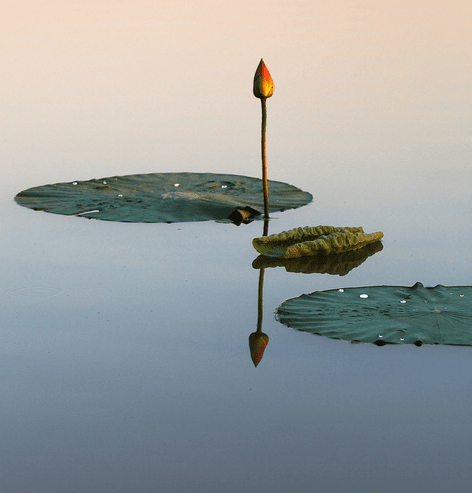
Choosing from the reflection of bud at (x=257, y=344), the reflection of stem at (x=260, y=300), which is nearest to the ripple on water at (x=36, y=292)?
the reflection of stem at (x=260, y=300)

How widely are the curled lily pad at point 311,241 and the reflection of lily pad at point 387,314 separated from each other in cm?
71

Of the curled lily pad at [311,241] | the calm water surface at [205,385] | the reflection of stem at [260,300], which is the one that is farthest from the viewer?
the curled lily pad at [311,241]

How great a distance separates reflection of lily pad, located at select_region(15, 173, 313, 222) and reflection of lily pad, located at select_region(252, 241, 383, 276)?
29.5 inches

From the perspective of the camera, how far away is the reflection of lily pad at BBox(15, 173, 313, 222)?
443 centimetres

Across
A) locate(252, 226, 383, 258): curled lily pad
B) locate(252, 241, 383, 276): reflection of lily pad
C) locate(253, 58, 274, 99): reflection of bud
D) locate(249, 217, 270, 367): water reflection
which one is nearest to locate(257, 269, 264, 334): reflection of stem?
locate(249, 217, 270, 367): water reflection

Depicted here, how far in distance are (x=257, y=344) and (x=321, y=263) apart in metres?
1.01

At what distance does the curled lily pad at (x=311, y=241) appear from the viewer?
3777 mm

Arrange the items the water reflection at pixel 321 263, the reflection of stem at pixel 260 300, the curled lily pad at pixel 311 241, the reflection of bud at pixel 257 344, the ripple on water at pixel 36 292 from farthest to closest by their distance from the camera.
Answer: the curled lily pad at pixel 311 241 < the water reflection at pixel 321 263 < the ripple on water at pixel 36 292 < the reflection of stem at pixel 260 300 < the reflection of bud at pixel 257 344

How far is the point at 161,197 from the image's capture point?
183 inches

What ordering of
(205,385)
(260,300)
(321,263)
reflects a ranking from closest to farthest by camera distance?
1. (205,385)
2. (260,300)
3. (321,263)

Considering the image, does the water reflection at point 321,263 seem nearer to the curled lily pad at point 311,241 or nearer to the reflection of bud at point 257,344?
the curled lily pad at point 311,241

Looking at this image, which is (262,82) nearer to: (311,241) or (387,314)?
(311,241)

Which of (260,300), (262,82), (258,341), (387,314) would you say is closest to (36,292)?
(260,300)

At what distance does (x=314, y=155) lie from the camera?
6145 millimetres
